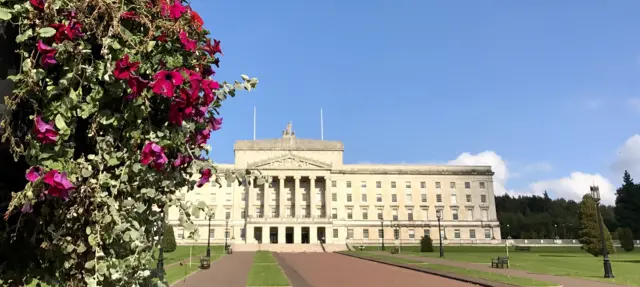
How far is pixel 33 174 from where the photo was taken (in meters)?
2.00

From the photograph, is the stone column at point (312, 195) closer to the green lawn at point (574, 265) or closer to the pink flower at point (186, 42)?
the green lawn at point (574, 265)

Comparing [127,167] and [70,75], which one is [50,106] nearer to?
[70,75]

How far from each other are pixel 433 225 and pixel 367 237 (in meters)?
15.1

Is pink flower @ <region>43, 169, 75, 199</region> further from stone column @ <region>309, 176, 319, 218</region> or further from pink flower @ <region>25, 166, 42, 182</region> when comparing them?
stone column @ <region>309, 176, 319, 218</region>

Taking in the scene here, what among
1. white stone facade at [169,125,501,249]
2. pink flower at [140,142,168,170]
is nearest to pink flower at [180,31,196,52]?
pink flower at [140,142,168,170]

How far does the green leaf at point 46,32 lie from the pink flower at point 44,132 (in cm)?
42

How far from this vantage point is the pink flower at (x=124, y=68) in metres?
2.12

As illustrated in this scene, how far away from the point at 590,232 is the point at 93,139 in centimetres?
5445

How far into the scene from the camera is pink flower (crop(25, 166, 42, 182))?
6.51 feet

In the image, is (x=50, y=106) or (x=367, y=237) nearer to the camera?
(x=50, y=106)

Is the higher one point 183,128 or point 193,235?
point 183,128

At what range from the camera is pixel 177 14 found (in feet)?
8.07

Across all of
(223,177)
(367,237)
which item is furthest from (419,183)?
(223,177)

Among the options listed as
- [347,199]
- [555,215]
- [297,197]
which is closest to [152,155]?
[297,197]
